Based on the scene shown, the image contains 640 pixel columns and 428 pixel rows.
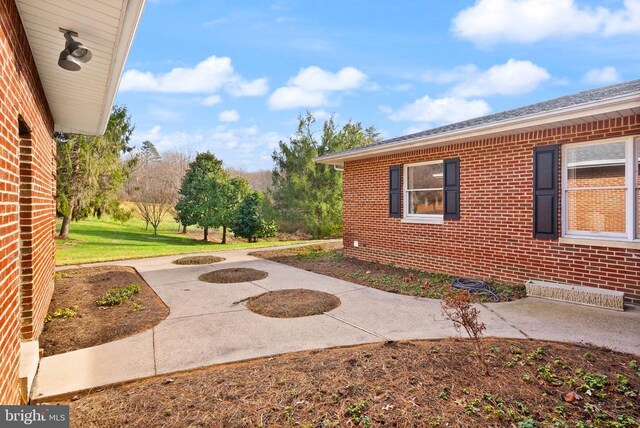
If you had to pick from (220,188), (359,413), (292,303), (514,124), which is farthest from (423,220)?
(220,188)

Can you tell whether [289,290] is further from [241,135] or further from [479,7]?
[241,135]

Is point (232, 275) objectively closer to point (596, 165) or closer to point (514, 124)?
point (514, 124)

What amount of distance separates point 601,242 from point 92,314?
25.2 feet

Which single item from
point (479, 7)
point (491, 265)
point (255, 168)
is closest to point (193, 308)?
point (491, 265)

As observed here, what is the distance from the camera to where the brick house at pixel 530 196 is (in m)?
5.06

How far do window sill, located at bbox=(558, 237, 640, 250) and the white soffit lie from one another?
21.2 feet

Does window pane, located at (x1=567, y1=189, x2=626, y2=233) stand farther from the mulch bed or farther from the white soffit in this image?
the white soffit

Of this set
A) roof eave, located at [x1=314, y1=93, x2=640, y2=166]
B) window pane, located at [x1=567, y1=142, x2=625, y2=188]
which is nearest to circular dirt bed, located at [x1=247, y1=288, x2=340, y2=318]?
roof eave, located at [x1=314, y1=93, x2=640, y2=166]

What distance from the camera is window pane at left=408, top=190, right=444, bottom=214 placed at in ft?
25.2

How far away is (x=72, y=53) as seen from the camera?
283 cm

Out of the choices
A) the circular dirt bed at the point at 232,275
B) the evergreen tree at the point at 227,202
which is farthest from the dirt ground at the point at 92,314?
the evergreen tree at the point at 227,202

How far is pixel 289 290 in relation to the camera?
6.16m

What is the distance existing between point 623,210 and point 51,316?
28.7 ft

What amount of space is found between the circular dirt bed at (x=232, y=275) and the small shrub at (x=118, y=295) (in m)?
1.35
